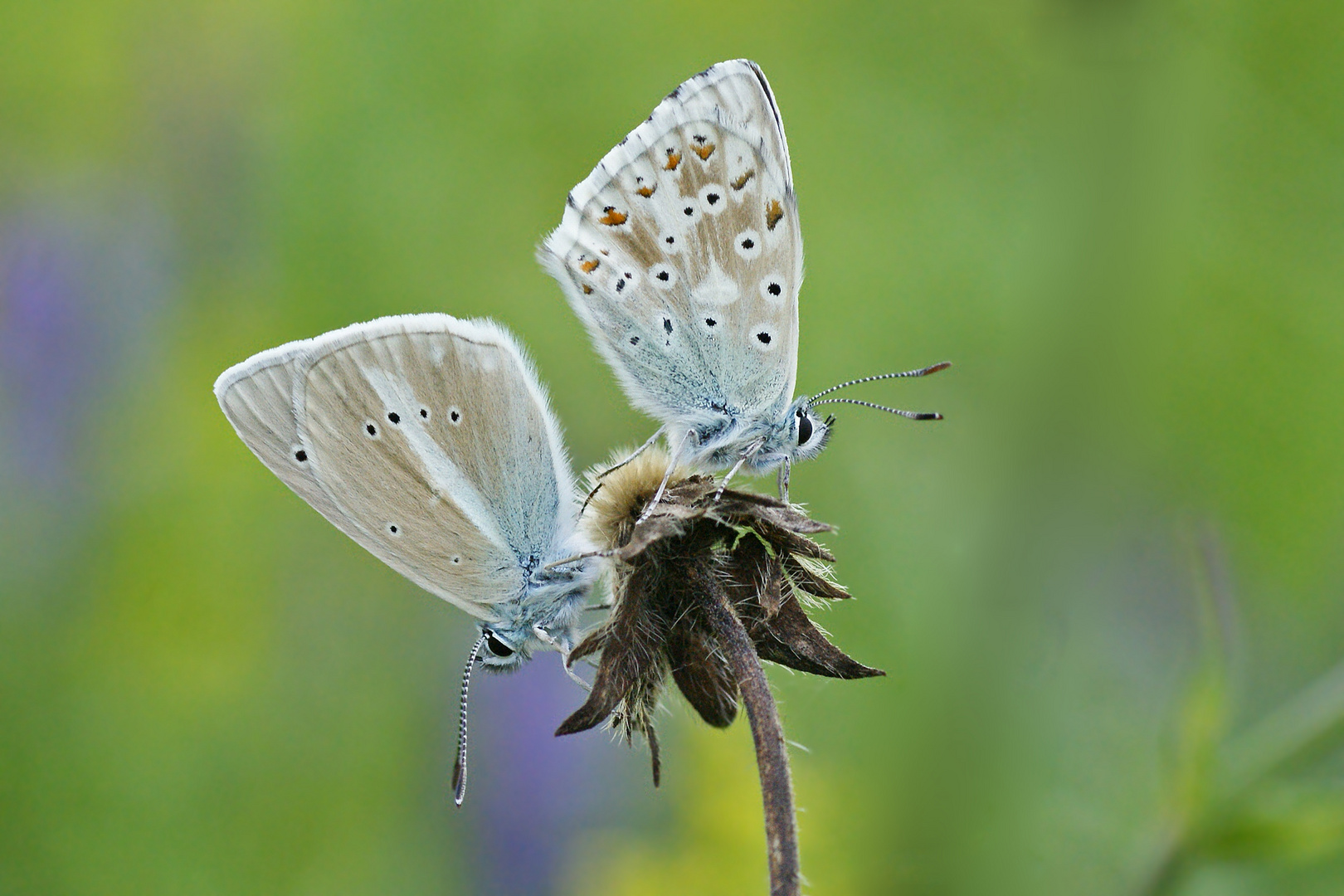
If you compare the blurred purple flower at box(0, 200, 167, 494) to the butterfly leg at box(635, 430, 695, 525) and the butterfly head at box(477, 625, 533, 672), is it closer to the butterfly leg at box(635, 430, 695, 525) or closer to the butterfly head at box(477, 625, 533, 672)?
the butterfly head at box(477, 625, 533, 672)

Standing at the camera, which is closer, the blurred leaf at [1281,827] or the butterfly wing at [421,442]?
the butterfly wing at [421,442]

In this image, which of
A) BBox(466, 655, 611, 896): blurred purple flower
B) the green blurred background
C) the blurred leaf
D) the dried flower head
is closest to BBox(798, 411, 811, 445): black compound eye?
the green blurred background

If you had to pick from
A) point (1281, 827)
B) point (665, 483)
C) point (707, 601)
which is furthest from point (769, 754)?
point (1281, 827)

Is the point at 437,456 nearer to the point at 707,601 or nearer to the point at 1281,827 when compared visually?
the point at 707,601

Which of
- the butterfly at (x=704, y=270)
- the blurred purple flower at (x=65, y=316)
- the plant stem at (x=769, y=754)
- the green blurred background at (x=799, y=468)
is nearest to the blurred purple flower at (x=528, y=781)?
the green blurred background at (x=799, y=468)

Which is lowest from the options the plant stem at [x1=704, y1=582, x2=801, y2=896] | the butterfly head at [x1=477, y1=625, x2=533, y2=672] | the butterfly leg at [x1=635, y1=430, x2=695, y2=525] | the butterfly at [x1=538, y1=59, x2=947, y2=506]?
the plant stem at [x1=704, y1=582, x2=801, y2=896]

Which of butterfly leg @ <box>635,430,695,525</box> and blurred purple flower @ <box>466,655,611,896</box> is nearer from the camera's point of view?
butterfly leg @ <box>635,430,695,525</box>

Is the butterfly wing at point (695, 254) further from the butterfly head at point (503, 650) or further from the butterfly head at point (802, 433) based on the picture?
the butterfly head at point (503, 650)
